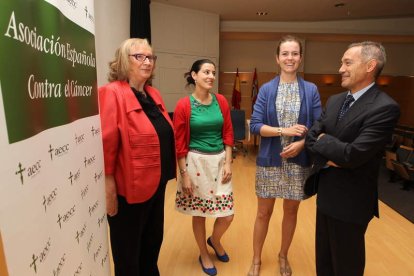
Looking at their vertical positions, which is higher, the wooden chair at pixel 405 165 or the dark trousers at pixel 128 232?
the dark trousers at pixel 128 232

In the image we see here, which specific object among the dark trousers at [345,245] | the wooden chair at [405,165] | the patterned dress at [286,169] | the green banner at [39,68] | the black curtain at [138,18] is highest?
the black curtain at [138,18]

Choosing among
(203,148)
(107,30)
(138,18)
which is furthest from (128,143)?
(138,18)

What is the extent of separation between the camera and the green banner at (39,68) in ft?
2.17

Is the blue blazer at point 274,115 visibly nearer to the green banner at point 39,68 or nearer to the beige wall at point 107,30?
the green banner at point 39,68

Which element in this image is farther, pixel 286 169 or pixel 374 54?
pixel 286 169

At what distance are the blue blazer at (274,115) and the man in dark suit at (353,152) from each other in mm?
298

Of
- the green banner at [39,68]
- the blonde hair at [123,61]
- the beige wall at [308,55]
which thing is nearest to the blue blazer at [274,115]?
the blonde hair at [123,61]

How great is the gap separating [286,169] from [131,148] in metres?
1.09

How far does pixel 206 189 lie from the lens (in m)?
2.12

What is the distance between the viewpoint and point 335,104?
163 centimetres

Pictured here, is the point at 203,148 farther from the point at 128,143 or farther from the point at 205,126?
the point at 128,143

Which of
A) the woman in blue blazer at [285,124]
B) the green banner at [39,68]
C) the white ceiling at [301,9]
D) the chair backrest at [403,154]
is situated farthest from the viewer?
the white ceiling at [301,9]

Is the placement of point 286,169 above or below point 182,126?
below

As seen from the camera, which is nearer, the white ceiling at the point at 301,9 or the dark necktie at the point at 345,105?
the dark necktie at the point at 345,105
